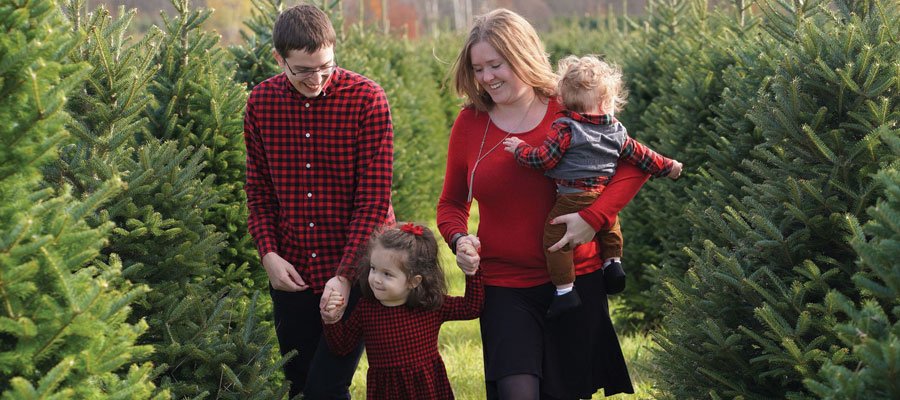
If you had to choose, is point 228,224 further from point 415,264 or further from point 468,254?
point 468,254

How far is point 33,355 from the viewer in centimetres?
202

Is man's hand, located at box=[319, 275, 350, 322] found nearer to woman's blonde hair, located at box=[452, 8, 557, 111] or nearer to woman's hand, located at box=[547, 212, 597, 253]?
woman's hand, located at box=[547, 212, 597, 253]

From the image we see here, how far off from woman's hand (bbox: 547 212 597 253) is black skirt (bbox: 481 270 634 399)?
250mm

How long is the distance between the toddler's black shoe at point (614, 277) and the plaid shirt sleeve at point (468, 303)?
20.6 inches

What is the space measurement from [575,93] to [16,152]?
6.64 ft

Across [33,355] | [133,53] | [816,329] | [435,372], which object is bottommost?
[435,372]

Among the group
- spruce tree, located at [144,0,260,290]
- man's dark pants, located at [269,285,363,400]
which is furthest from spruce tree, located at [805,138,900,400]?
spruce tree, located at [144,0,260,290]

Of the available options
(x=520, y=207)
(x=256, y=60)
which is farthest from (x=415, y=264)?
(x=256, y=60)

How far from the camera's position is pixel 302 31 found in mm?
3092

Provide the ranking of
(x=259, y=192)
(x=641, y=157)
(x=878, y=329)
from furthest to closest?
(x=259, y=192)
(x=641, y=157)
(x=878, y=329)

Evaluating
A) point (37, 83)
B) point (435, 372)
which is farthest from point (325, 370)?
point (37, 83)

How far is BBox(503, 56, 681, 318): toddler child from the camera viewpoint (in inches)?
125

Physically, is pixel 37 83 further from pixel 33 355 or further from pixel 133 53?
pixel 133 53

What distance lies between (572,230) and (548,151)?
32cm
